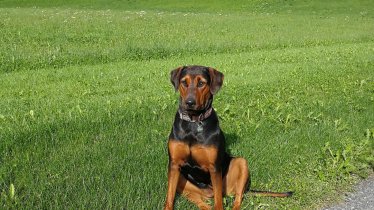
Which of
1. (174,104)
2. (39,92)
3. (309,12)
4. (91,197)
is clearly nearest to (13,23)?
(39,92)

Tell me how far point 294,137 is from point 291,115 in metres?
1.03

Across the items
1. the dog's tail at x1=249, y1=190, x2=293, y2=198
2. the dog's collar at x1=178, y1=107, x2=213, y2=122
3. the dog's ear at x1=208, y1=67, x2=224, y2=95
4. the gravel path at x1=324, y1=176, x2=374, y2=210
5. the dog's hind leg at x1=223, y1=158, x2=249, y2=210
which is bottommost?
the gravel path at x1=324, y1=176, x2=374, y2=210

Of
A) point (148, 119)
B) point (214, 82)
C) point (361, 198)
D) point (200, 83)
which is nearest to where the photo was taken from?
point (200, 83)

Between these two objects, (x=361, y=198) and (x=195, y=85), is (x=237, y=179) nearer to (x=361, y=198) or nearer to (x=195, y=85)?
(x=195, y=85)

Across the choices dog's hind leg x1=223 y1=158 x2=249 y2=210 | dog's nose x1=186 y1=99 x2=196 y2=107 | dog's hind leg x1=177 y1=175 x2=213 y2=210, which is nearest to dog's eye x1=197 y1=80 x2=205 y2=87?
dog's nose x1=186 y1=99 x2=196 y2=107

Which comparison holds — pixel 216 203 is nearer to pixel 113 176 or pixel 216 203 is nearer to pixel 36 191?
pixel 113 176

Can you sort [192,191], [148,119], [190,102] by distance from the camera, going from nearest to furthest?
[190,102] → [192,191] → [148,119]

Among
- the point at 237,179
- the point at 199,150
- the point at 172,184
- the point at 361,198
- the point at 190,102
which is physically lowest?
the point at 361,198

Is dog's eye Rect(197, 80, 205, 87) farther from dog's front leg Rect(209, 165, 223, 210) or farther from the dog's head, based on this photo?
dog's front leg Rect(209, 165, 223, 210)

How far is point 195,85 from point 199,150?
74 centimetres

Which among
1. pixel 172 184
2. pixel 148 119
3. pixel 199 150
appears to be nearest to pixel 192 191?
pixel 172 184

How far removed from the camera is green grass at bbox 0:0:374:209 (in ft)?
17.2

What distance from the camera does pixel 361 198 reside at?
18.2 feet

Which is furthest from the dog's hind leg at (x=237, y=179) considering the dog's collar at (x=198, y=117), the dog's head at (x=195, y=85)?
the dog's head at (x=195, y=85)
